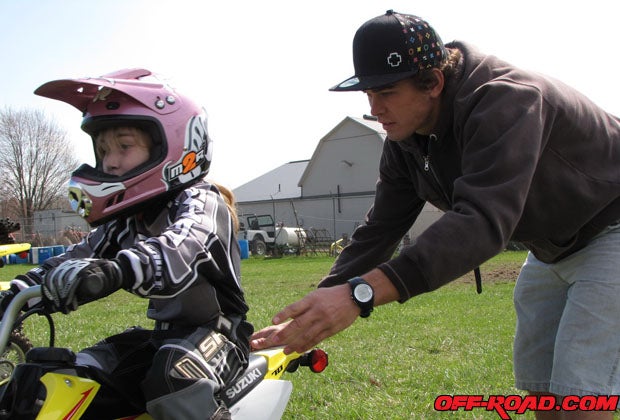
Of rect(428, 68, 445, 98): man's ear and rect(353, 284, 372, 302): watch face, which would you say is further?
rect(428, 68, 445, 98): man's ear

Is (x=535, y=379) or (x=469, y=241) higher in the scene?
(x=469, y=241)

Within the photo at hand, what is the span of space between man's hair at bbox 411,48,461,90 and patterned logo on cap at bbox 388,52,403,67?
97 millimetres

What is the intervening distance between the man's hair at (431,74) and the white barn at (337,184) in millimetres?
32146

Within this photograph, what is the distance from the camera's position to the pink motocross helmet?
8.14 ft

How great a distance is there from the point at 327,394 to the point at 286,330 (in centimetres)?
293

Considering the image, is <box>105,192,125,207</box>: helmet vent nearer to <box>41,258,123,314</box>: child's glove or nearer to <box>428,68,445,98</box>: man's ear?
<box>41,258,123,314</box>: child's glove

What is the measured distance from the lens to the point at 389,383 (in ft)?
16.2

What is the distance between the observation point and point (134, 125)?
2.59m

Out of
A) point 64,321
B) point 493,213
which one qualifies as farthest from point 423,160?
point 64,321

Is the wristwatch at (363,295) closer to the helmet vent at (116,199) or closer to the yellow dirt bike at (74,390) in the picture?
the yellow dirt bike at (74,390)

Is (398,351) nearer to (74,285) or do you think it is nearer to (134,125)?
(134,125)

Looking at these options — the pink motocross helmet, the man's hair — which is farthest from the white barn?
the man's hair

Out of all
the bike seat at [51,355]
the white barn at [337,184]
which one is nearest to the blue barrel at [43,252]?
the white barn at [337,184]

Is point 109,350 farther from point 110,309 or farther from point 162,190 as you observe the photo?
point 110,309
